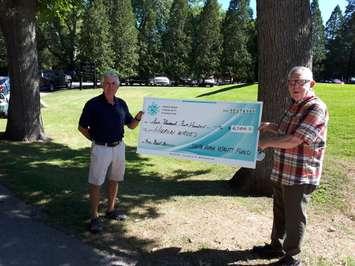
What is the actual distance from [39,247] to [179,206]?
7.13 ft

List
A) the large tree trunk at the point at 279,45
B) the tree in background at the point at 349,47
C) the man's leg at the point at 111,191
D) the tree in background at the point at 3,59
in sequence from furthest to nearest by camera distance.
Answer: the tree in background at the point at 349,47
the tree in background at the point at 3,59
the large tree trunk at the point at 279,45
the man's leg at the point at 111,191

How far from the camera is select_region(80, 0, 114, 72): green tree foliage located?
157 ft

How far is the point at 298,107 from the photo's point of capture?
474 centimetres

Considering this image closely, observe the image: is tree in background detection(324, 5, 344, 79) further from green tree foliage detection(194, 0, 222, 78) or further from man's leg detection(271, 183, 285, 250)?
man's leg detection(271, 183, 285, 250)

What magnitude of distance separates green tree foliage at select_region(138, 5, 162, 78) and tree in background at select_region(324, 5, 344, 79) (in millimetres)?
37616

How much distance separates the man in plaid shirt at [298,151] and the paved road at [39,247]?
1.64m

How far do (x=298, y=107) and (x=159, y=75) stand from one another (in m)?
62.0

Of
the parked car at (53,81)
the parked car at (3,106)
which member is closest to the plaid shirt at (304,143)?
the parked car at (3,106)

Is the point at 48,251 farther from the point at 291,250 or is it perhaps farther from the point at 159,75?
the point at 159,75

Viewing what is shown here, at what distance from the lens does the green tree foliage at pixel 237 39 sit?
67188 mm

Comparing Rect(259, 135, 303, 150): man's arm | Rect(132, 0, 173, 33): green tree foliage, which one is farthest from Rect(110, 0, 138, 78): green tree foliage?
Rect(259, 135, 303, 150): man's arm

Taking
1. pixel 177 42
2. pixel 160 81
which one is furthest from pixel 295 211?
pixel 177 42

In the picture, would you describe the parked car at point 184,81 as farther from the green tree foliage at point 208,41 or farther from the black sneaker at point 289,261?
the black sneaker at point 289,261

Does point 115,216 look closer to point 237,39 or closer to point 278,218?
point 278,218
